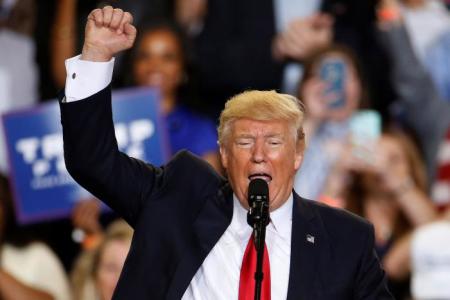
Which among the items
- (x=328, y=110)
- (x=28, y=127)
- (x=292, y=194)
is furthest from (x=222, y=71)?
(x=292, y=194)

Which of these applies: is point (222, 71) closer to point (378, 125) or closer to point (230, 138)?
point (378, 125)

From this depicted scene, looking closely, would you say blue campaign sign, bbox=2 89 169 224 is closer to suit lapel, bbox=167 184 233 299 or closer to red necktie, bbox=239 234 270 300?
suit lapel, bbox=167 184 233 299

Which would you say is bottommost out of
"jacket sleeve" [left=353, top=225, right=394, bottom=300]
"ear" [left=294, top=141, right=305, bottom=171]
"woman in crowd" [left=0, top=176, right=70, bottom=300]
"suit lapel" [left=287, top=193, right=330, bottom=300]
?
"woman in crowd" [left=0, top=176, right=70, bottom=300]

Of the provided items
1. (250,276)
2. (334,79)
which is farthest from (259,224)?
(334,79)

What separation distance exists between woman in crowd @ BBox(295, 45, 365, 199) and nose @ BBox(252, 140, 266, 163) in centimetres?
260

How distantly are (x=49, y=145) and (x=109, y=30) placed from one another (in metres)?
2.73

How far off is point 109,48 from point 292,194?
2.27ft

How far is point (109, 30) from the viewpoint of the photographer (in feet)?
10.7

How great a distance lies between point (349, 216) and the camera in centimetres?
351

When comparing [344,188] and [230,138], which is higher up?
[230,138]

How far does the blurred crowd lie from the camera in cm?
570

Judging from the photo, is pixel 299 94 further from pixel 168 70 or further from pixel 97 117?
pixel 97 117

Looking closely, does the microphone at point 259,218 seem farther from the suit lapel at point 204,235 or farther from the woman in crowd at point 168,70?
the woman in crowd at point 168,70

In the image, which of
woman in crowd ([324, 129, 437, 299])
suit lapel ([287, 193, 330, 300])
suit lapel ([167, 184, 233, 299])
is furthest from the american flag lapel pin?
woman in crowd ([324, 129, 437, 299])
